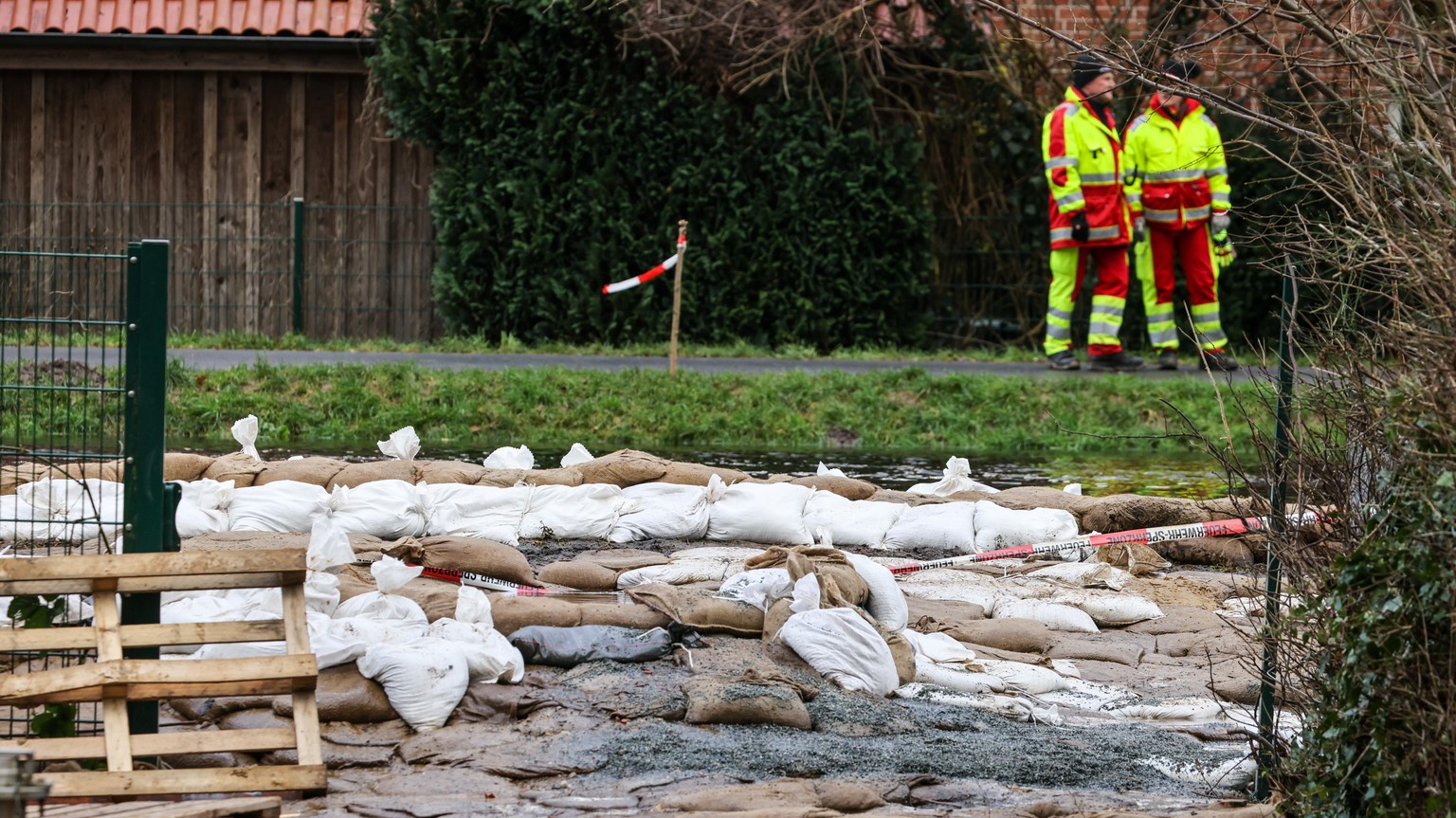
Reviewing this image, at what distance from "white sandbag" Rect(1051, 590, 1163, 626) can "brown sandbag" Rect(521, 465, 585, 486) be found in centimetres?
240

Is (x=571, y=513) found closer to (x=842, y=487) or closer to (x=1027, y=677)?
(x=842, y=487)

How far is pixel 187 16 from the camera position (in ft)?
50.9

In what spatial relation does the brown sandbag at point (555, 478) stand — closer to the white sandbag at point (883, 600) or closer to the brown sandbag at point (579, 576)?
the brown sandbag at point (579, 576)

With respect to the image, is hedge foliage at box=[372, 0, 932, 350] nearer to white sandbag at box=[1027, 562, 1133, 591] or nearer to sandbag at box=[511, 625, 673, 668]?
white sandbag at box=[1027, 562, 1133, 591]

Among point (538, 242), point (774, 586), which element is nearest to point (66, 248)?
point (538, 242)

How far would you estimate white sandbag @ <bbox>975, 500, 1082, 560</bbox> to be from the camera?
7441 millimetres

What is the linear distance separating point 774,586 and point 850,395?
21.2 ft

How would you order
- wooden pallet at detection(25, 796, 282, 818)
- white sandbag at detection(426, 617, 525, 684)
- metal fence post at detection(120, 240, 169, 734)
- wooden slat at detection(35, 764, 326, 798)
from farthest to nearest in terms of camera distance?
1. white sandbag at detection(426, 617, 525, 684)
2. metal fence post at detection(120, 240, 169, 734)
3. wooden slat at detection(35, 764, 326, 798)
4. wooden pallet at detection(25, 796, 282, 818)

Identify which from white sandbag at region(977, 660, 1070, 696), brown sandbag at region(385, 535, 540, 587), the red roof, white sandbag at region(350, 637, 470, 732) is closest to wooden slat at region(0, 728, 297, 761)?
white sandbag at region(350, 637, 470, 732)

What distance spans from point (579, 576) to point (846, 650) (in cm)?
143

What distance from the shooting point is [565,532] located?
7301 millimetres

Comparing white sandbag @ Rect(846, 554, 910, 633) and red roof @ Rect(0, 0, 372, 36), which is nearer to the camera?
white sandbag @ Rect(846, 554, 910, 633)

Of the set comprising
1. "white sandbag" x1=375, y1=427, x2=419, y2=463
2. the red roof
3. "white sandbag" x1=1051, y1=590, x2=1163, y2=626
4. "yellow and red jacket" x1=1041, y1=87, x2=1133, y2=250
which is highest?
the red roof

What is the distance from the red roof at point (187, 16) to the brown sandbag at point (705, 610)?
427 inches
